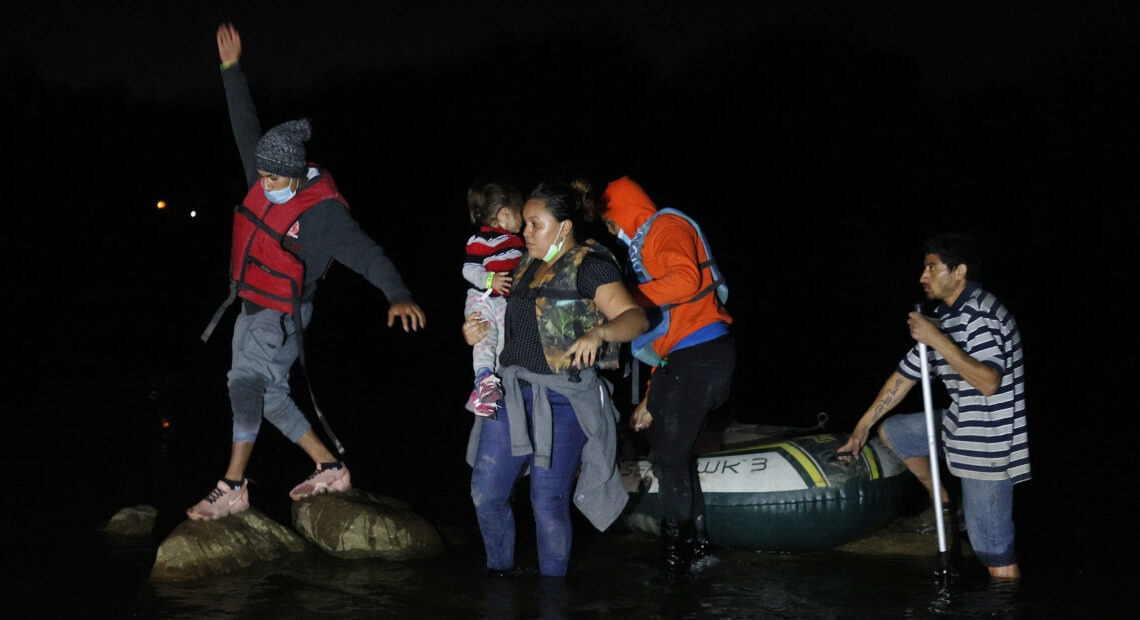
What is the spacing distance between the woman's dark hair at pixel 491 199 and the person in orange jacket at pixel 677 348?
20.8 inches

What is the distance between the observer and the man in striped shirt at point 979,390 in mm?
5660

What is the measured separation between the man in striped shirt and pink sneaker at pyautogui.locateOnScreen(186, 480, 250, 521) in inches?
149

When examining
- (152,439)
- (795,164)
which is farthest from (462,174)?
(152,439)

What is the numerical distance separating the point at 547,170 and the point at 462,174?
260 cm

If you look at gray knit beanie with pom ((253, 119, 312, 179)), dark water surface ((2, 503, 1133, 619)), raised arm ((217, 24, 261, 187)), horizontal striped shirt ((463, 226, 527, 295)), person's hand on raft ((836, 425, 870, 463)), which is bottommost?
dark water surface ((2, 503, 1133, 619))

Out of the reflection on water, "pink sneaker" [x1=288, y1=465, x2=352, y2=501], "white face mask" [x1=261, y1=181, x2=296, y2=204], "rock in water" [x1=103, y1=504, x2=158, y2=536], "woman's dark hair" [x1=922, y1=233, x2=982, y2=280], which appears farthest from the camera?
"rock in water" [x1=103, y1=504, x2=158, y2=536]

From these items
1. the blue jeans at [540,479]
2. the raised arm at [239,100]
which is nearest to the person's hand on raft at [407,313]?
the blue jeans at [540,479]

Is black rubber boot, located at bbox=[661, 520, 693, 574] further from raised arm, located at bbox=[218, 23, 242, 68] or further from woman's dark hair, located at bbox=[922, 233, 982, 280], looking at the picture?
raised arm, located at bbox=[218, 23, 242, 68]

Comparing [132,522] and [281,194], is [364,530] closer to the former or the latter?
[132,522]

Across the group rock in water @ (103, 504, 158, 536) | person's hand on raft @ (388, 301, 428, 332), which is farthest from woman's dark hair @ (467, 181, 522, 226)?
rock in water @ (103, 504, 158, 536)

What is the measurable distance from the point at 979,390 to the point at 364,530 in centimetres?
342

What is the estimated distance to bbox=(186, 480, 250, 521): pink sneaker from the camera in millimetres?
6559

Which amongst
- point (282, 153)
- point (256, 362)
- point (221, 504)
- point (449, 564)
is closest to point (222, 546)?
point (221, 504)

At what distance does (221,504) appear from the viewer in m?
6.62
